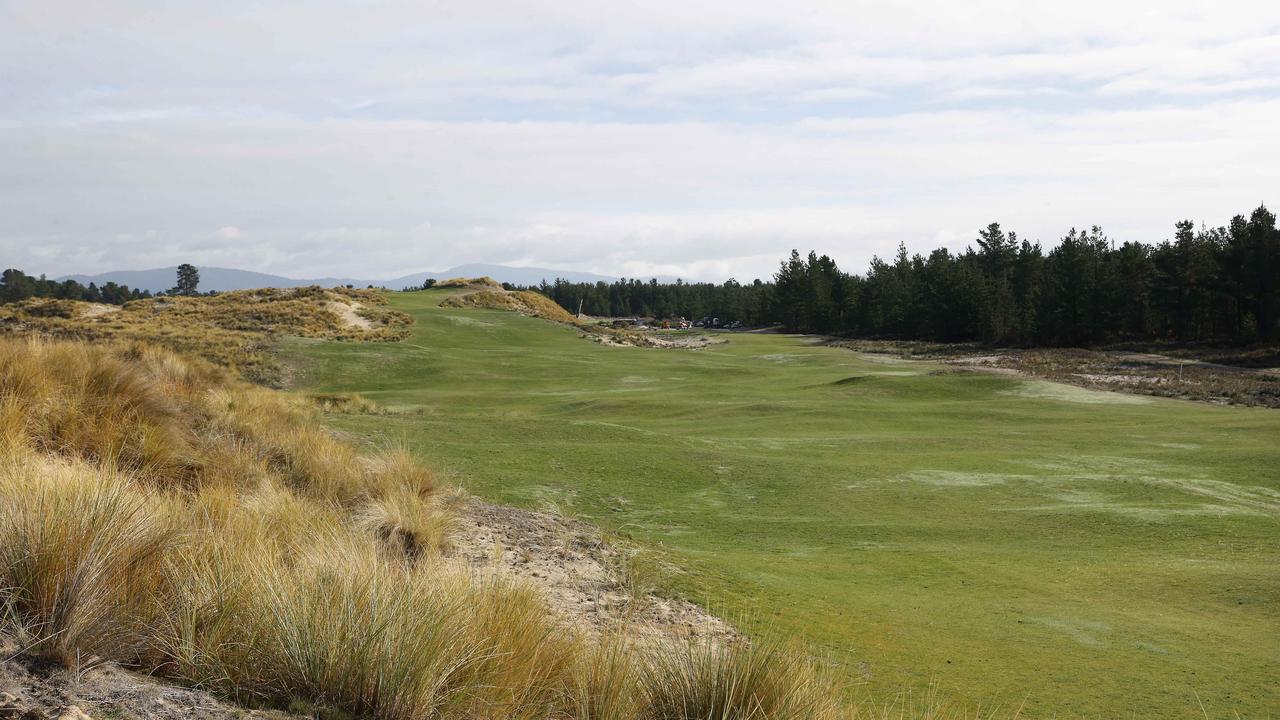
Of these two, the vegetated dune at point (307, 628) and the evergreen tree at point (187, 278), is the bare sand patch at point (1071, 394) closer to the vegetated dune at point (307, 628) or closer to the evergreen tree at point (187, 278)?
the vegetated dune at point (307, 628)

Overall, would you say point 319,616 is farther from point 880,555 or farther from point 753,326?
point 753,326

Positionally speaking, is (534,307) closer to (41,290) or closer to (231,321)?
(231,321)

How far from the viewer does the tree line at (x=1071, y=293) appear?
203 feet

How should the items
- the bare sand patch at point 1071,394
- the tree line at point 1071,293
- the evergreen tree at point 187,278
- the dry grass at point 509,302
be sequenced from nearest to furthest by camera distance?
the bare sand patch at point 1071,394
the tree line at point 1071,293
the dry grass at point 509,302
the evergreen tree at point 187,278

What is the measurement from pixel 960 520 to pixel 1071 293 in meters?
69.5

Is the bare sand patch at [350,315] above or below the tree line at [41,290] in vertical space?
below

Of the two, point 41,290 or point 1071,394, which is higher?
point 41,290

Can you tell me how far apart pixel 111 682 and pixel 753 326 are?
14119 centimetres

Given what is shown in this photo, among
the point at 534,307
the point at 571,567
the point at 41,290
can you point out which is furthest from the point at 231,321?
the point at 41,290

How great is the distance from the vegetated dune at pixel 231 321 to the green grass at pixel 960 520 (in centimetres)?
1450

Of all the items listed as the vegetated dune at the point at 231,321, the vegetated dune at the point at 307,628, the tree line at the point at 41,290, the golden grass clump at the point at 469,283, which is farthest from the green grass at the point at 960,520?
the tree line at the point at 41,290

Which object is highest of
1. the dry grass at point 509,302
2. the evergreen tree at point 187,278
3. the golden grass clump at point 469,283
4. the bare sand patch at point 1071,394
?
the evergreen tree at point 187,278

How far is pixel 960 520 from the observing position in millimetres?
13594

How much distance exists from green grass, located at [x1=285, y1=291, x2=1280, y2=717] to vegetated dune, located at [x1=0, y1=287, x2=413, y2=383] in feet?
47.6
